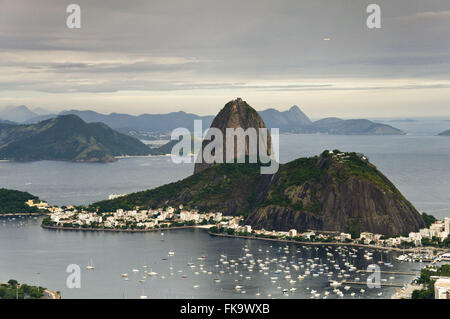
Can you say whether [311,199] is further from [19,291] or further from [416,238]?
[19,291]

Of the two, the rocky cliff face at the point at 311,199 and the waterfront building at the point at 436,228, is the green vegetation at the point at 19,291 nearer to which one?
the rocky cliff face at the point at 311,199

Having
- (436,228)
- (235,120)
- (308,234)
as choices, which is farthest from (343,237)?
(235,120)

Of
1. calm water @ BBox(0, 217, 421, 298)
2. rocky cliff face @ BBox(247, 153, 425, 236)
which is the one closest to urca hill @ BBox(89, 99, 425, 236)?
rocky cliff face @ BBox(247, 153, 425, 236)

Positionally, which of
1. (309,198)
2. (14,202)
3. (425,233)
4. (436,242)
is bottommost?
(436,242)

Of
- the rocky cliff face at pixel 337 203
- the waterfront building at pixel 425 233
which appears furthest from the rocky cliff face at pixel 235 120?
the waterfront building at pixel 425 233

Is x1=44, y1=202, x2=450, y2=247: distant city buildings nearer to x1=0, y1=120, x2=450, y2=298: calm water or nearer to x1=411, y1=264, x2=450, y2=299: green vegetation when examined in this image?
x1=0, y1=120, x2=450, y2=298: calm water

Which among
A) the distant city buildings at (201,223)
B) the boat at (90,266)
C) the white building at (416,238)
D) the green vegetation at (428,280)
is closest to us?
the green vegetation at (428,280)
